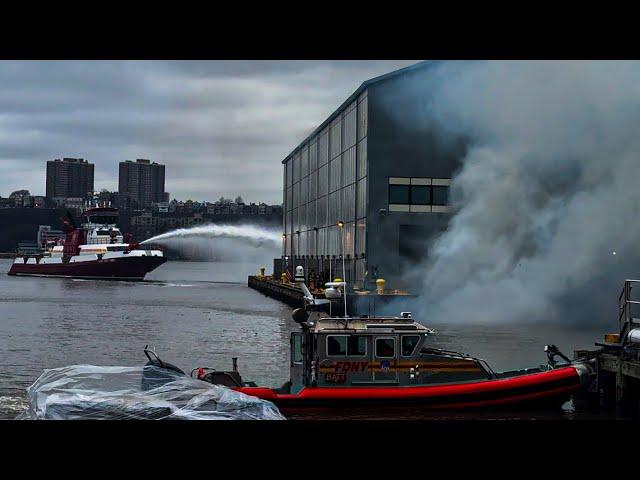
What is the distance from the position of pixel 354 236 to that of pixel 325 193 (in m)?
14.2

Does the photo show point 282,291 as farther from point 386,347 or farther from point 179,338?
point 386,347

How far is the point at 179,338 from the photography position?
163ft

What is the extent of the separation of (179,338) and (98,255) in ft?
269

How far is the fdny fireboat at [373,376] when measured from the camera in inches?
834

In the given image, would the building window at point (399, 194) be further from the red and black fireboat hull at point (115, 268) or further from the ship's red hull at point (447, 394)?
the red and black fireboat hull at point (115, 268)

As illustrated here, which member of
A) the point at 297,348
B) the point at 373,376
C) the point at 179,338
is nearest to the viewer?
the point at 373,376

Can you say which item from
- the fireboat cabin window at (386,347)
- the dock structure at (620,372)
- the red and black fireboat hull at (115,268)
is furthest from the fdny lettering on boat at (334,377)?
the red and black fireboat hull at (115,268)

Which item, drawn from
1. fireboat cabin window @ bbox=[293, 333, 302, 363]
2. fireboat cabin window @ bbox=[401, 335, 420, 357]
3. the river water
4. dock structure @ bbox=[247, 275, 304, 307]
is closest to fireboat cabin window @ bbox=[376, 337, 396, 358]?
fireboat cabin window @ bbox=[401, 335, 420, 357]

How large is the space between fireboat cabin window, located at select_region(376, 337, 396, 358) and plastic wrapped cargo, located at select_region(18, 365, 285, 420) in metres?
4.22

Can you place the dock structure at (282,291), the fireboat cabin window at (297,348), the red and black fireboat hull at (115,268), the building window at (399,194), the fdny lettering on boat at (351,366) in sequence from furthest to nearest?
the red and black fireboat hull at (115,268), the dock structure at (282,291), the building window at (399,194), the fireboat cabin window at (297,348), the fdny lettering on boat at (351,366)

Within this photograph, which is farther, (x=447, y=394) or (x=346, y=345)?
(x=447, y=394)

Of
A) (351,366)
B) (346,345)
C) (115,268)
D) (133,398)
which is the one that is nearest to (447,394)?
(351,366)

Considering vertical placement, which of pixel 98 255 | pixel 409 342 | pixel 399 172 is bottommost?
pixel 409 342
